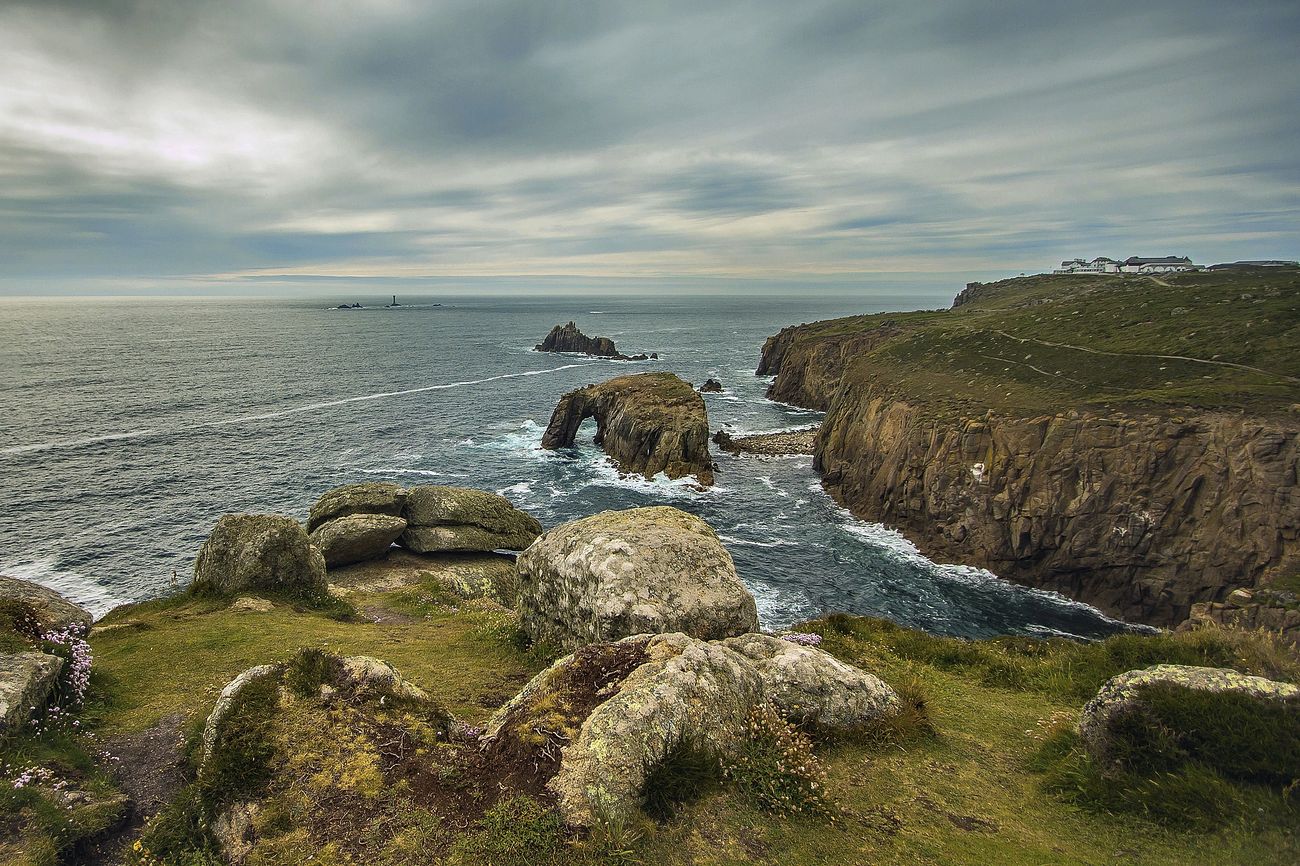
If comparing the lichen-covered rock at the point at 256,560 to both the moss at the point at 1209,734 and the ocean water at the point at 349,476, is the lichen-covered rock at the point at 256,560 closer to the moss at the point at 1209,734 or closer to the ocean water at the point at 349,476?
the ocean water at the point at 349,476

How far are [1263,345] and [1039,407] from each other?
79.7ft

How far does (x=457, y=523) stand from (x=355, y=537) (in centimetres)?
573

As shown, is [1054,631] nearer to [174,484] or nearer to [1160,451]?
[1160,451]

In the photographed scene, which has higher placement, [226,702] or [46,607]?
[226,702]

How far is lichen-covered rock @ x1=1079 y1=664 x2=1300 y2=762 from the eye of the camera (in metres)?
8.15

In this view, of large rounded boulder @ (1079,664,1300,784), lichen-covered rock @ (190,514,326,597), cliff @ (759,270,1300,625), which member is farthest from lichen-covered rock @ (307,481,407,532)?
cliff @ (759,270,1300,625)

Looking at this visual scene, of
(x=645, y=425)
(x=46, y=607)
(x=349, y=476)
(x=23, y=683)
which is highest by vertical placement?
(x=23, y=683)

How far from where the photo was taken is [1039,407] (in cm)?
5084

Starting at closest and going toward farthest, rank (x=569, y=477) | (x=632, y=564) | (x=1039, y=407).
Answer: (x=632, y=564)
(x=1039, y=407)
(x=569, y=477)

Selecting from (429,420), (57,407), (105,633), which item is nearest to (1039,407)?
(105,633)

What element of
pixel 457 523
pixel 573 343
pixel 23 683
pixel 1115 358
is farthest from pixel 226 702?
pixel 573 343

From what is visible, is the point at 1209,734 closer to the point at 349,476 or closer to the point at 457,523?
the point at 457,523

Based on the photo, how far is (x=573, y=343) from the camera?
17988 centimetres

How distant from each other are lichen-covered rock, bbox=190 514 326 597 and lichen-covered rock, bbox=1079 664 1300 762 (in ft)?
81.4
